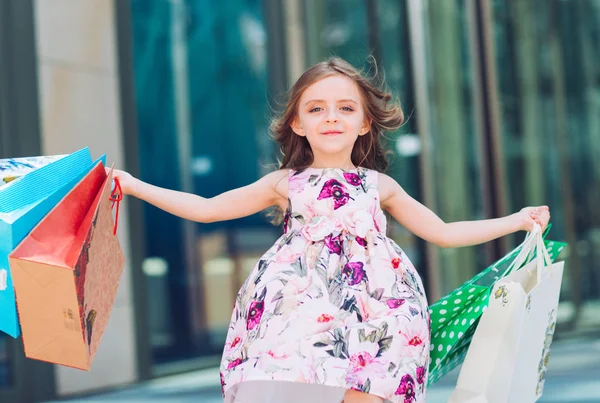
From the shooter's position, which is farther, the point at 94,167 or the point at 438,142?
the point at 438,142

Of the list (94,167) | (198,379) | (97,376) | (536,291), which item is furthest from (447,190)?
(94,167)

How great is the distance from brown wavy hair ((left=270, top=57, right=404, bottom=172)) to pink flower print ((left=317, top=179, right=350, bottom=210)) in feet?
0.45

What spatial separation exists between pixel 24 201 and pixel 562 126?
6247 millimetres

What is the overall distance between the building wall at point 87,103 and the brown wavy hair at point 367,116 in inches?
68.6

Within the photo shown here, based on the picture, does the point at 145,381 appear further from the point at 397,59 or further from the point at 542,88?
the point at 542,88

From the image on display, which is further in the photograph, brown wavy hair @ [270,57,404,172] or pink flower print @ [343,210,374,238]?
brown wavy hair @ [270,57,404,172]

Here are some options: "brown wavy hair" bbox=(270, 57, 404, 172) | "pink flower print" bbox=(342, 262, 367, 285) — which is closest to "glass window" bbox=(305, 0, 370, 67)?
"brown wavy hair" bbox=(270, 57, 404, 172)

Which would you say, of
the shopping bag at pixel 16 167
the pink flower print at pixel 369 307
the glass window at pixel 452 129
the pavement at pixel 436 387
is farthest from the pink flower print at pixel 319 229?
the glass window at pixel 452 129

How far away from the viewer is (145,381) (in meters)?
4.38

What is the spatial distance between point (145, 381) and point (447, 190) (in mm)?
3055

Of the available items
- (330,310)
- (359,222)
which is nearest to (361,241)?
(359,222)

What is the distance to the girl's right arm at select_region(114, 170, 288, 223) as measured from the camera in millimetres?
2264

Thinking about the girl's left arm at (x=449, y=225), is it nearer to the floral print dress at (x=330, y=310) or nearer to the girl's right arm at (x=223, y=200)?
the floral print dress at (x=330, y=310)

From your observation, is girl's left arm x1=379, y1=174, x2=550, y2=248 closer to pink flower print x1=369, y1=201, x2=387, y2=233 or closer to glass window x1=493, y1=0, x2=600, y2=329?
pink flower print x1=369, y1=201, x2=387, y2=233
